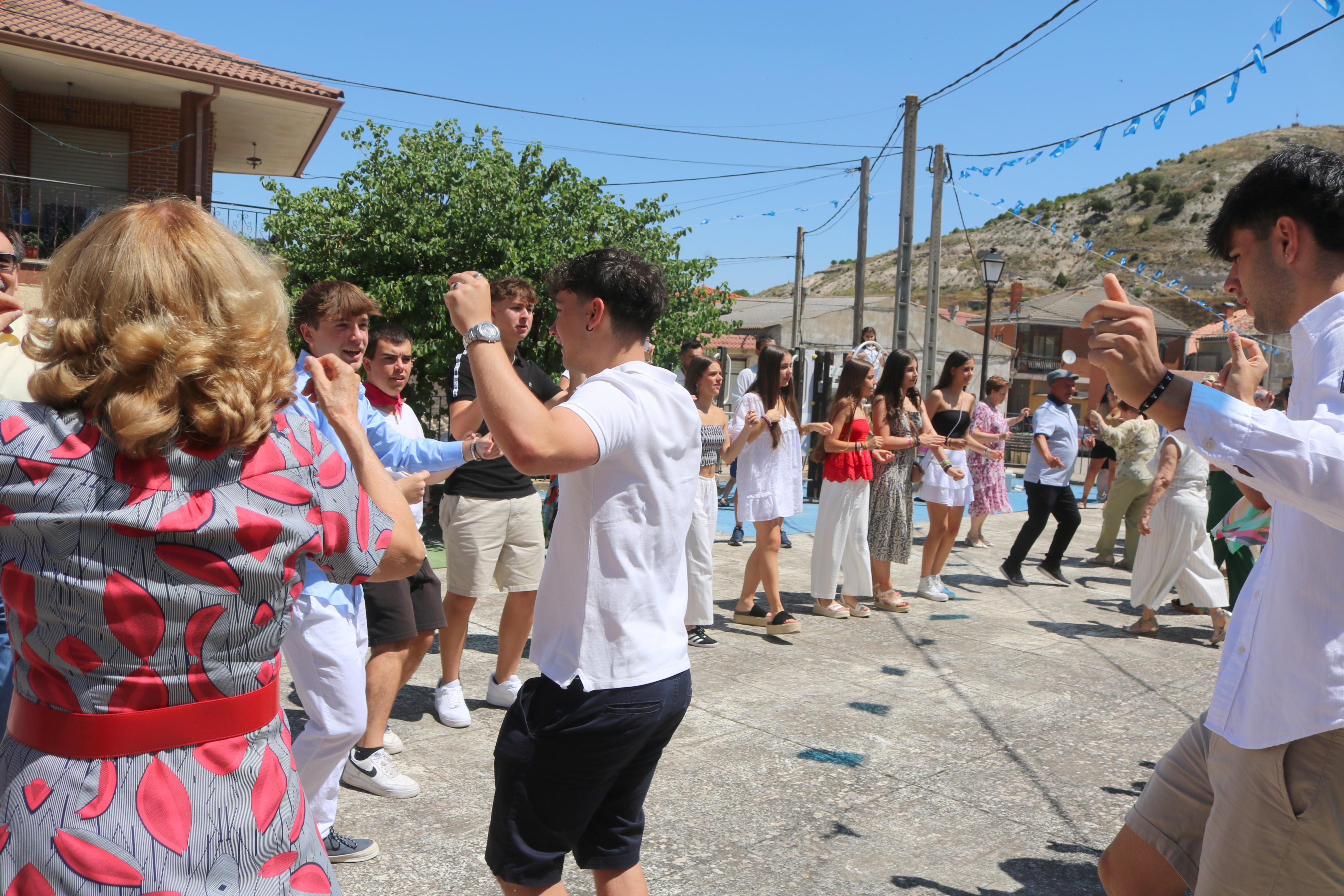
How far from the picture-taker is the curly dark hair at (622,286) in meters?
2.43

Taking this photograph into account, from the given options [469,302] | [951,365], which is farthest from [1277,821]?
[951,365]

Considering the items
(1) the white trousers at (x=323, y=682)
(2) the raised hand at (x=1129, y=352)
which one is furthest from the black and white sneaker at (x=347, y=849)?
(2) the raised hand at (x=1129, y=352)

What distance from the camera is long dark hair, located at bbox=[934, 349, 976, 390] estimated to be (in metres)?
8.42

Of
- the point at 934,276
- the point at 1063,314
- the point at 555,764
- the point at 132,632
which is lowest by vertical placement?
the point at 555,764

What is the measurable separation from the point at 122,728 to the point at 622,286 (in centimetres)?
146

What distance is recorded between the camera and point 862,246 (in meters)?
21.6

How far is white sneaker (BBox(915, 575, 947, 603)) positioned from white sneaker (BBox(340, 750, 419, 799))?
519cm

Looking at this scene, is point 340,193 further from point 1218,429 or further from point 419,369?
point 1218,429

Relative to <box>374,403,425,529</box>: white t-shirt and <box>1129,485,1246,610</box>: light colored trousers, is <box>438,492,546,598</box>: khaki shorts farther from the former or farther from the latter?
<box>1129,485,1246,610</box>: light colored trousers

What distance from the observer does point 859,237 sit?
21.4 m

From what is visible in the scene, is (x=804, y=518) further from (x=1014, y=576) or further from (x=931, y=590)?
(x=931, y=590)

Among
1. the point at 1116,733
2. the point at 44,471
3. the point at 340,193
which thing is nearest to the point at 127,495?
the point at 44,471

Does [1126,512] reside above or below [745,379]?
below

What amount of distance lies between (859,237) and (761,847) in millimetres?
19196
